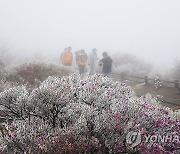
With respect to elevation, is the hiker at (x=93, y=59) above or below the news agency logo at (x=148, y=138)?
above

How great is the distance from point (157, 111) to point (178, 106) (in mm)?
7363

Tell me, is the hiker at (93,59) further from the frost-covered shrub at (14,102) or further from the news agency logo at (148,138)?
the news agency logo at (148,138)

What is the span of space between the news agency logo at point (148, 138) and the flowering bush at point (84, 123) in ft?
0.18

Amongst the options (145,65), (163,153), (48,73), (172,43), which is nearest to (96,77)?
(163,153)

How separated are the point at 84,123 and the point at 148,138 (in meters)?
1.14

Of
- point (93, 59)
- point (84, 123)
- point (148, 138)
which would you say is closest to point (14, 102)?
point (84, 123)

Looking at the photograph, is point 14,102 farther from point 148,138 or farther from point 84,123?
point 148,138

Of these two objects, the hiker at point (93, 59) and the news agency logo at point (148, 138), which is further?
the hiker at point (93, 59)

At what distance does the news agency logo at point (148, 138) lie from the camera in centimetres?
505

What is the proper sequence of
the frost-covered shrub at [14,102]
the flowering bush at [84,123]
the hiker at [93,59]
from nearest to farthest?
1. the flowering bush at [84,123]
2. the frost-covered shrub at [14,102]
3. the hiker at [93,59]

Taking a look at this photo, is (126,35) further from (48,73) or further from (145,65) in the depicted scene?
(48,73)

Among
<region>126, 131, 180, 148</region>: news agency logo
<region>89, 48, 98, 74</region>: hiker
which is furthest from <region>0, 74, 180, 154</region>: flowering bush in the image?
<region>89, 48, 98, 74</region>: hiker

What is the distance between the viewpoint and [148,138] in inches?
208

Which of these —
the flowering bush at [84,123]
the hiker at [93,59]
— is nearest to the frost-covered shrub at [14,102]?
the flowering bush at [84,123]
